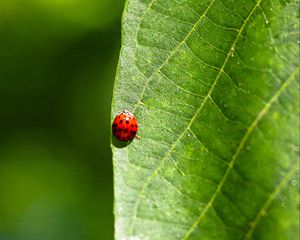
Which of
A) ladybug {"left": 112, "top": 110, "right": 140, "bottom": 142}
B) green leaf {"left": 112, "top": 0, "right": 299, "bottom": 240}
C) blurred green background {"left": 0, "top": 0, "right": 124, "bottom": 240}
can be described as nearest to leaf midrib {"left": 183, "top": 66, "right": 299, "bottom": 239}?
green leaf {"left": 112, "top": 0, "right": 299, "bottom": 240}

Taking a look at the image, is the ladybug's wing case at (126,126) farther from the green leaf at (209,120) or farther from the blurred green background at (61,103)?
the blurred green background at (61,103)

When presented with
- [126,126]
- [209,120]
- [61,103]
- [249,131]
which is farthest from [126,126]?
[61,103]

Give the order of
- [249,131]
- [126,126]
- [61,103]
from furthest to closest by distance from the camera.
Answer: [61,103], [126,126], [249,131]

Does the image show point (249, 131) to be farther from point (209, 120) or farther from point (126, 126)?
point (126, 126)

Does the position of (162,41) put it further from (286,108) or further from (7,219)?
(7,219)

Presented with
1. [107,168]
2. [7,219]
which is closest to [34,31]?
[107,168]

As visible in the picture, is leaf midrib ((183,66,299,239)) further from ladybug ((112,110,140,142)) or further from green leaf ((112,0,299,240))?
ladybug ((112,110,140,142))
